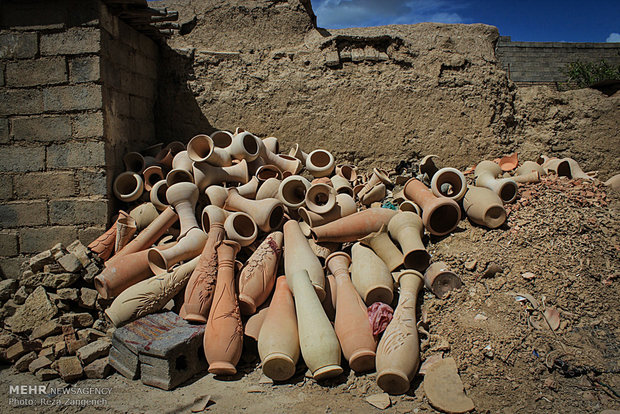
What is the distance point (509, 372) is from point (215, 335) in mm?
1773

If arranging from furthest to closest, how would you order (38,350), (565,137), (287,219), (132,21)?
(565,137) → (132,21) → (287,219) → (38,350)

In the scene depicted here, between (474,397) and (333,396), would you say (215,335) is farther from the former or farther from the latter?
(474,397)

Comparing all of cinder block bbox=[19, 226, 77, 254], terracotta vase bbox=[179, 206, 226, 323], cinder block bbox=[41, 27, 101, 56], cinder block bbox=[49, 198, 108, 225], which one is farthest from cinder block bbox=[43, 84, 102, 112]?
terracotta vase bbox=[179, 206, 226, 323]

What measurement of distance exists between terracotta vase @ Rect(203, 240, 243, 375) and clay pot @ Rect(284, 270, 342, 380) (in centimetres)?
42

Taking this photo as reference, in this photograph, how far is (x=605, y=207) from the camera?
3553mm

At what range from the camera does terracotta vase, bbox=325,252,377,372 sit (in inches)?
101

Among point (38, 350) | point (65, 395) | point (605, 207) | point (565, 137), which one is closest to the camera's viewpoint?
point (65, 395)

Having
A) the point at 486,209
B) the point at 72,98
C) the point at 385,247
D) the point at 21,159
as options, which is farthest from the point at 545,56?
the point at 21,159

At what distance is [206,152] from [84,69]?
1.29 meters

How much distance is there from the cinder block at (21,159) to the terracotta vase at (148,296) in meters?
1.67

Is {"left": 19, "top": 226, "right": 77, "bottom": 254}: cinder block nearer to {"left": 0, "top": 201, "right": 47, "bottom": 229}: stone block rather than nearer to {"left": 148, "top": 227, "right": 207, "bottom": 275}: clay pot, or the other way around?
{"left": 0, "top": 201, "right": 47, "bottom": 229}: stone block

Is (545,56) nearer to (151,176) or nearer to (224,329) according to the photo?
(151,176)

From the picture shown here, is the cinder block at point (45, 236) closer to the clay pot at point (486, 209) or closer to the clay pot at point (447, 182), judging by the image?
the clay pot at point (447, 182)

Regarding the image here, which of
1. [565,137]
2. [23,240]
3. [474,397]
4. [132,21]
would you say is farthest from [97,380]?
[565,137]
